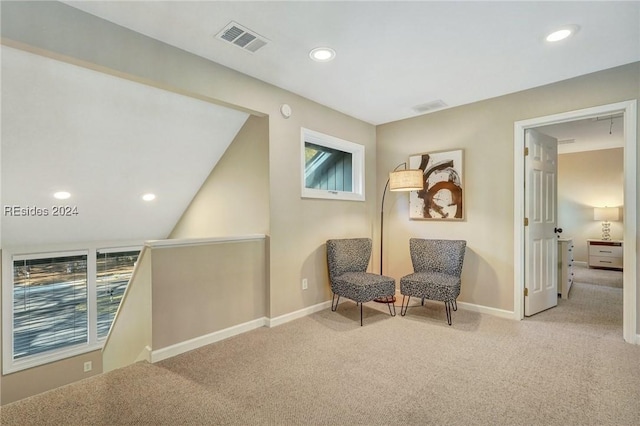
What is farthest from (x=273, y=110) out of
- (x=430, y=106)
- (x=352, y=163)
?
(x=430, y=106)

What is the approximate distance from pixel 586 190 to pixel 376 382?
7412 millimetres

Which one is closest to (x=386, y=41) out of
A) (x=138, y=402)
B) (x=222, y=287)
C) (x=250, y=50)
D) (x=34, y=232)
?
(x=250, y=50)

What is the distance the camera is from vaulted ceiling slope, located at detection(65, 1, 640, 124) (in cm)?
202

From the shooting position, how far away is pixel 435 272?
145 inches

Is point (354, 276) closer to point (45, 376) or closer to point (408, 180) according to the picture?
point (408, 180)

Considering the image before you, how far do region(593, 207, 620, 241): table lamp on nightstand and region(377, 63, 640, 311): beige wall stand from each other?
4824 mm

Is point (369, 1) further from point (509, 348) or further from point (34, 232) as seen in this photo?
point (34, 232)

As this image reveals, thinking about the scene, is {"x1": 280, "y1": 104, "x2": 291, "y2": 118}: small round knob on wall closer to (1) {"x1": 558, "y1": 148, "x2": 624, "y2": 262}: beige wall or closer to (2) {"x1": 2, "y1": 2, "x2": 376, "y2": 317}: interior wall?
(2) {"x1": 2, "y1": 2, "x2": 376, "y2": 317}: interior wall

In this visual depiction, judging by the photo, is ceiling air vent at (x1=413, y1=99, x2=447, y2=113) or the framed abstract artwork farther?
the framed abstract artwork

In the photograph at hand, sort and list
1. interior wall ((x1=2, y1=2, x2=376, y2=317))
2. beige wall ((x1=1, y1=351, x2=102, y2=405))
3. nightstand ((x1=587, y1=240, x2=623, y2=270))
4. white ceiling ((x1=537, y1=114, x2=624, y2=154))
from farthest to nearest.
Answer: nightstand ((x1=587, y1=240, x2=623, y2=270)), white ceiling ((x1=537, y1=114, x2=624, y2=154)), beige wall ((x1=1, y1=351, x2=102, y2=405)), interior wall ((x1=2, y1=2, x2=376, y2=317))

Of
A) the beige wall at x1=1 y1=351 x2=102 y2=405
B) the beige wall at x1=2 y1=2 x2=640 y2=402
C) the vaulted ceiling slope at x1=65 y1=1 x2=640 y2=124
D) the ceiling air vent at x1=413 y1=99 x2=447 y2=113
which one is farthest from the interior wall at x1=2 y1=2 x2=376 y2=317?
the beige wall at x1=1 y1=351 x2=102 y2=405

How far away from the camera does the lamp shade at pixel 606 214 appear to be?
629 centimetres

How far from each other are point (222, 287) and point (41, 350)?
2.89m

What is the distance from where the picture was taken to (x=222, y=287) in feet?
9.49
